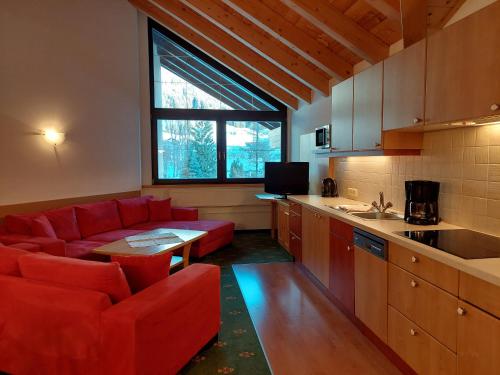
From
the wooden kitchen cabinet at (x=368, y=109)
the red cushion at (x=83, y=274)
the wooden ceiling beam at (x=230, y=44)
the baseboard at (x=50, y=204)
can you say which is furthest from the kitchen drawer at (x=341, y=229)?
the baseboard at (x=50, y=204)

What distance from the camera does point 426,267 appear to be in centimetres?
194

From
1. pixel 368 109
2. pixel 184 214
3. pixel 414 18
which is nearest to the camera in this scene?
pixel 414 18

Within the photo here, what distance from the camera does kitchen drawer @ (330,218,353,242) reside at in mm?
2893

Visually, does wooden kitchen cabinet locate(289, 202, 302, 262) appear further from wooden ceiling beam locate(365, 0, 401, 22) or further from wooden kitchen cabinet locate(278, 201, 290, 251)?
wooden ceiling beam locate(365, 0, 401, 22)

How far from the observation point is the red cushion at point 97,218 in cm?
436

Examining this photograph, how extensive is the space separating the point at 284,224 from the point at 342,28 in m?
2.72

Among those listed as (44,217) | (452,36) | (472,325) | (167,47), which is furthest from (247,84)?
(472,325)

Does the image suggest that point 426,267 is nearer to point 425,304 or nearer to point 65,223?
point 425,304

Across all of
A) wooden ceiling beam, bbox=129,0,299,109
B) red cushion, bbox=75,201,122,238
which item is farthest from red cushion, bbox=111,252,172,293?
wooden ceiling beam, bbox=129,0,299,109

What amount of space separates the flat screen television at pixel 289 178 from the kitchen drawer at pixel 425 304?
3083 millimetres

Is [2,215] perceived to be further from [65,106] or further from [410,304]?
[410,304]

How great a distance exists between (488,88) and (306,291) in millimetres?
2542

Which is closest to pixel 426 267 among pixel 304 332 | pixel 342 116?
pixel 304 332

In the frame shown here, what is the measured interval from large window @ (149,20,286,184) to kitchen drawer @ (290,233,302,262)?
217 cm
